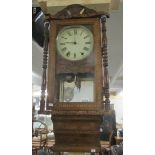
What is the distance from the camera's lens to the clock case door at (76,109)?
4.60ft

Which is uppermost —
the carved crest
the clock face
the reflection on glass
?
the carved crest

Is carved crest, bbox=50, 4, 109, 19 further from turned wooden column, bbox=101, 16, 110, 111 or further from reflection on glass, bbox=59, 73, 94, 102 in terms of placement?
reflection on glass, bbox=59, 73, 94, 102

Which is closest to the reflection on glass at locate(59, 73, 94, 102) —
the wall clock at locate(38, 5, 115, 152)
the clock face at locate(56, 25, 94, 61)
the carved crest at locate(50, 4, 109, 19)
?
the wall clock at locate(38, 5, 115, 152)

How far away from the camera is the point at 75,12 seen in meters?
1.45

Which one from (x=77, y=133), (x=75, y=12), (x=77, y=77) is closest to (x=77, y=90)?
(x=77, y=77)

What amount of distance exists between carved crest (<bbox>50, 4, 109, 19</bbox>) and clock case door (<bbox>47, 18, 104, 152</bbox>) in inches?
0.8

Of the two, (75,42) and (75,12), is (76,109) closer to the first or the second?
(75,42)

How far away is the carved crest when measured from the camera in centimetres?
144

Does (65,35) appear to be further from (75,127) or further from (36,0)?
(75,127)

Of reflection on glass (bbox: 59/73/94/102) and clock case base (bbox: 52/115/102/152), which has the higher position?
reflection on glass (bbox: 59/73/94/102)
